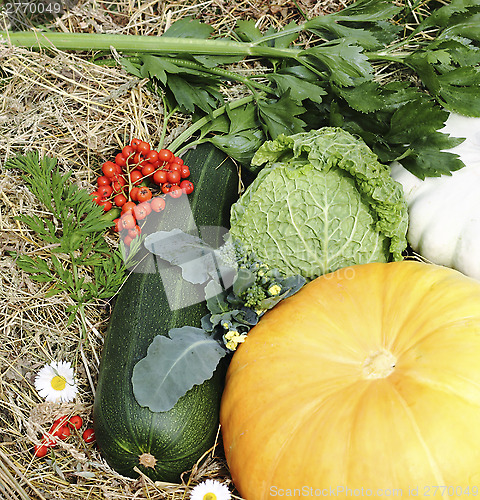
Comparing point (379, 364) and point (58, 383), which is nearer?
point (379, 364)

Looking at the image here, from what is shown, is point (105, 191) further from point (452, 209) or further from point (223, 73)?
point (452, 209)

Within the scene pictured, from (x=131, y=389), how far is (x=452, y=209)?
133cm

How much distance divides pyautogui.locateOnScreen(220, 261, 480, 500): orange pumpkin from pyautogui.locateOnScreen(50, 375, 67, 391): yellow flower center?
2.14 feet

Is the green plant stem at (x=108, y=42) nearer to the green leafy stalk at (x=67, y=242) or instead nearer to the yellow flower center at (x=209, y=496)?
the green leafy stalk at (x=67, y=242)

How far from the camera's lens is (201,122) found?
6.86ft

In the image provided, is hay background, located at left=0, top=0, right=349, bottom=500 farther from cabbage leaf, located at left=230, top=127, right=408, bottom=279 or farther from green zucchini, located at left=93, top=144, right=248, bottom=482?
cabbage leaf, located at left=230, top=127, right=408, bottom=279

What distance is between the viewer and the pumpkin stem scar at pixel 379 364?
55.3 inches

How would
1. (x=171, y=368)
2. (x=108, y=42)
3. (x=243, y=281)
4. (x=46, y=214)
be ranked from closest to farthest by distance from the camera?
1. (x=171, y=368)
2. (x=243, y=281)
3. (x=46, y=214)
4. (x=108, y=42)

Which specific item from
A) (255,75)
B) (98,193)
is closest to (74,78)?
(98,193)

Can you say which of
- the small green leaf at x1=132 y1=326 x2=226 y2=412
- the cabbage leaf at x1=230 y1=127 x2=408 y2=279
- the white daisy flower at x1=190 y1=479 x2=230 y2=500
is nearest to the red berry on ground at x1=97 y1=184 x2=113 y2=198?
the cabbage leaf at x1=230 y1=127 x2=408 y2=279

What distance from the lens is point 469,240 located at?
5.78ft

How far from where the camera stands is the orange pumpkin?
125 cm

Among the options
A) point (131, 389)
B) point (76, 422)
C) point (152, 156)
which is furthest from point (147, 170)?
point (76, 422)

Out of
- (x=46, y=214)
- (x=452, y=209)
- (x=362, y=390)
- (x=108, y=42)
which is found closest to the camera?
(x=362, y=390)
